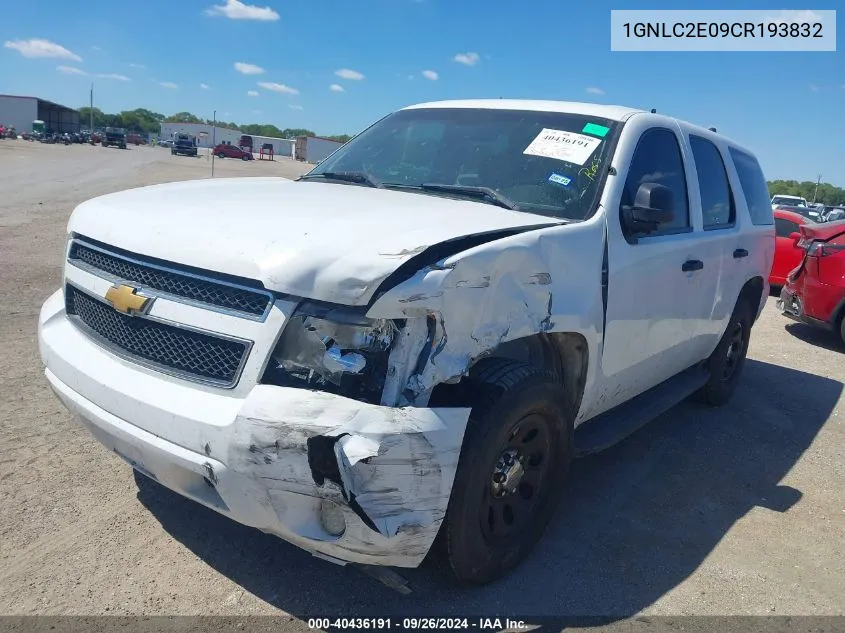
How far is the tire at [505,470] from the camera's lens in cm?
244

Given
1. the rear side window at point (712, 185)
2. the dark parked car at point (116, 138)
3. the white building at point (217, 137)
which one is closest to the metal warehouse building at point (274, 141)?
the white building at point (217, 137)

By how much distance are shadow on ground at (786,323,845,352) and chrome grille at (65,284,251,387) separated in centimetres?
798

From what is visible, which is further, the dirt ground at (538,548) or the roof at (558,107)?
the roof at (558,107)

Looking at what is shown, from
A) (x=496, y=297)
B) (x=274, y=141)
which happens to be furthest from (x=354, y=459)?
(x=274, y=141)

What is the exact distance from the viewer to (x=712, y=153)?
15.4 ft

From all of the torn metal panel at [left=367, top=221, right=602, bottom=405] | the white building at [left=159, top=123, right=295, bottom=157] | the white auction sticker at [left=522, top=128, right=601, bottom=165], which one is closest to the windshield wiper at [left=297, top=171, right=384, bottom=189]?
the white auction sticker at [left=522, top=128, right=601, bottom=165]

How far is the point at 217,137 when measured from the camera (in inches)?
4377

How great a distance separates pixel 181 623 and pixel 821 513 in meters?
3.38

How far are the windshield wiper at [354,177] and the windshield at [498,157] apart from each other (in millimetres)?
17

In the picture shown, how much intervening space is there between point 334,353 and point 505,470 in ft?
3.14

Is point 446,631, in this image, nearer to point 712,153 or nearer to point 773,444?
point 773,444

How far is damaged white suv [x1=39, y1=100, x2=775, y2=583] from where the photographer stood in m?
2.18

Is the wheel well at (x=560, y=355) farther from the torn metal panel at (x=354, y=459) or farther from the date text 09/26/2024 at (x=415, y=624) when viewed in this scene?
the date text 09/26/2024 at (x=415, y=624)

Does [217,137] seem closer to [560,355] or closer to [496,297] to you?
[560,355]
